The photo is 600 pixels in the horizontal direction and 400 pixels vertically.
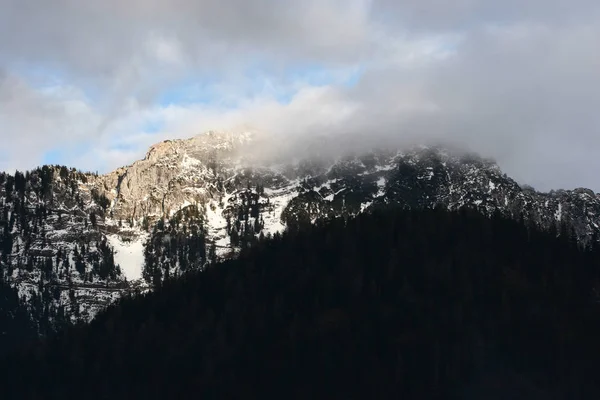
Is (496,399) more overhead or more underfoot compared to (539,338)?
more underfoot

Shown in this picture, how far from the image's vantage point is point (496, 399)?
17862 centimetres

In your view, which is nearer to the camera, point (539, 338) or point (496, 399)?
point (496, 399)

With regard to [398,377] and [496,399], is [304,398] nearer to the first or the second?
[398,377]

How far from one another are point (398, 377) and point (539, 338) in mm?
35385

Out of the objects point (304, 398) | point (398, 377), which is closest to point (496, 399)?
point (398, 377)

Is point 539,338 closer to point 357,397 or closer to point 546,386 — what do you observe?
point 546,386

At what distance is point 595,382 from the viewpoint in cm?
18825

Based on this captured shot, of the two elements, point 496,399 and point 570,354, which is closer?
point 496,399

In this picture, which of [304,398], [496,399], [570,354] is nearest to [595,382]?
[570,354]

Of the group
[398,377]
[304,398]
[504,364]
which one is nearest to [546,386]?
[504,364]

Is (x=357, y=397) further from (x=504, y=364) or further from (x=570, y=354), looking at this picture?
(x=570, y=354)

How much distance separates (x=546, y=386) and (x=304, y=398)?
55.4 metres

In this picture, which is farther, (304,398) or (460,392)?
(304,398)

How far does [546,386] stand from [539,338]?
16883 mm
